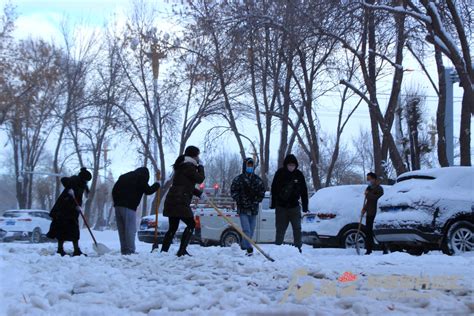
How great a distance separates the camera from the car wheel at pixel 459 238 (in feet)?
35.5

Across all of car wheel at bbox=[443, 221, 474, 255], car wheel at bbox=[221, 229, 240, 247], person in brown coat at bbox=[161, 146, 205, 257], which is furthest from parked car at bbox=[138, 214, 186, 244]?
car wheel at bbox=[443, 221, 474, 255]

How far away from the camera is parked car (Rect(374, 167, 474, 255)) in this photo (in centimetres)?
1084

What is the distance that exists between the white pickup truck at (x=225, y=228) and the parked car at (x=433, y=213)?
5.44 meters

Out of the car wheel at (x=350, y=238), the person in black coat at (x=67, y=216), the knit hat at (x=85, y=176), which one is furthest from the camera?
the car wheel at (x=350, y=238)

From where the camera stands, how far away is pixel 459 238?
428 inches

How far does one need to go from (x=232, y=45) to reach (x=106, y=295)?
1152 cm

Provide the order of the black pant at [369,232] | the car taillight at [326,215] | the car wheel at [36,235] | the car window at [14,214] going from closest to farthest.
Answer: the black pant at [369,232] < the car taillight at [326,215] < the car wheel at [36,235] < the car window at [14,214]

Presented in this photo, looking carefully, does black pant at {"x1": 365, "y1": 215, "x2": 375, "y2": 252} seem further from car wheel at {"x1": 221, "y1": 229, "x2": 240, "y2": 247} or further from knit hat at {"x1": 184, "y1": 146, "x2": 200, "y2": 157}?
car wheel at {"x1": 221, "y1": 229, "x2": 240, "y2": 247}

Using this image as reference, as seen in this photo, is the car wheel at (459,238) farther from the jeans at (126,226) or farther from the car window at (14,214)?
the car window at (14,214)

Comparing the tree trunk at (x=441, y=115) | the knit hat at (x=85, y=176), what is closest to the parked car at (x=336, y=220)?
the knit hat at (x=85, y=176)

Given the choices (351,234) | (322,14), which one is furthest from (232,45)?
(351,234)

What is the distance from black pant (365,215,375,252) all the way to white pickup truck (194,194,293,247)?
433 centimetres

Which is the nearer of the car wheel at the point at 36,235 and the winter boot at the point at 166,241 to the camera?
the winter boot at the point at 166,241

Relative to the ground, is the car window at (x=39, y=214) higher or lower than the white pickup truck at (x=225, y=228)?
higher
